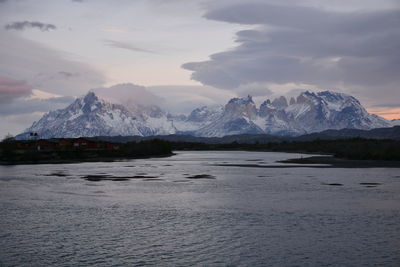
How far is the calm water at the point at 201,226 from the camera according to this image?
3128 cm

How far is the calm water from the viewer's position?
3128 cm

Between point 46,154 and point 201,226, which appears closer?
point 201,226

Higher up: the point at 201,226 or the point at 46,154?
the point at 46,154

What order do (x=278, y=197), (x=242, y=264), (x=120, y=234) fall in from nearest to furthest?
(x=242, y=264)
(x=120, y=234)
(x=278, y=197)

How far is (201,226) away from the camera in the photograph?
4128cm

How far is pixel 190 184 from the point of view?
257 feet

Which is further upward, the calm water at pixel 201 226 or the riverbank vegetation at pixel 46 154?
the riverbank vegetation at pixel 46 154

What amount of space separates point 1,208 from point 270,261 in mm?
33890

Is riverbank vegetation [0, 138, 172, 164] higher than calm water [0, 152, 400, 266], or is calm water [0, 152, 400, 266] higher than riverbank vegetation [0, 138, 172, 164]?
riverbank vegetation [0, 138, 172, 164]

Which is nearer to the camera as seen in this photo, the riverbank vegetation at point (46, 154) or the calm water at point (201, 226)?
the calm water at point (201, 226)

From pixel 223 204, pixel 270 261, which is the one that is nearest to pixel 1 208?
pixel 223 204

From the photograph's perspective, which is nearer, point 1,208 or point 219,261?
point 219,261

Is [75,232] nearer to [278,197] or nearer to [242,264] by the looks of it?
[242,264]

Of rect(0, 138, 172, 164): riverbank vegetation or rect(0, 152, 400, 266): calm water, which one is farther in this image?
rect(0, 138, 172, 164): riverbank vegetation
